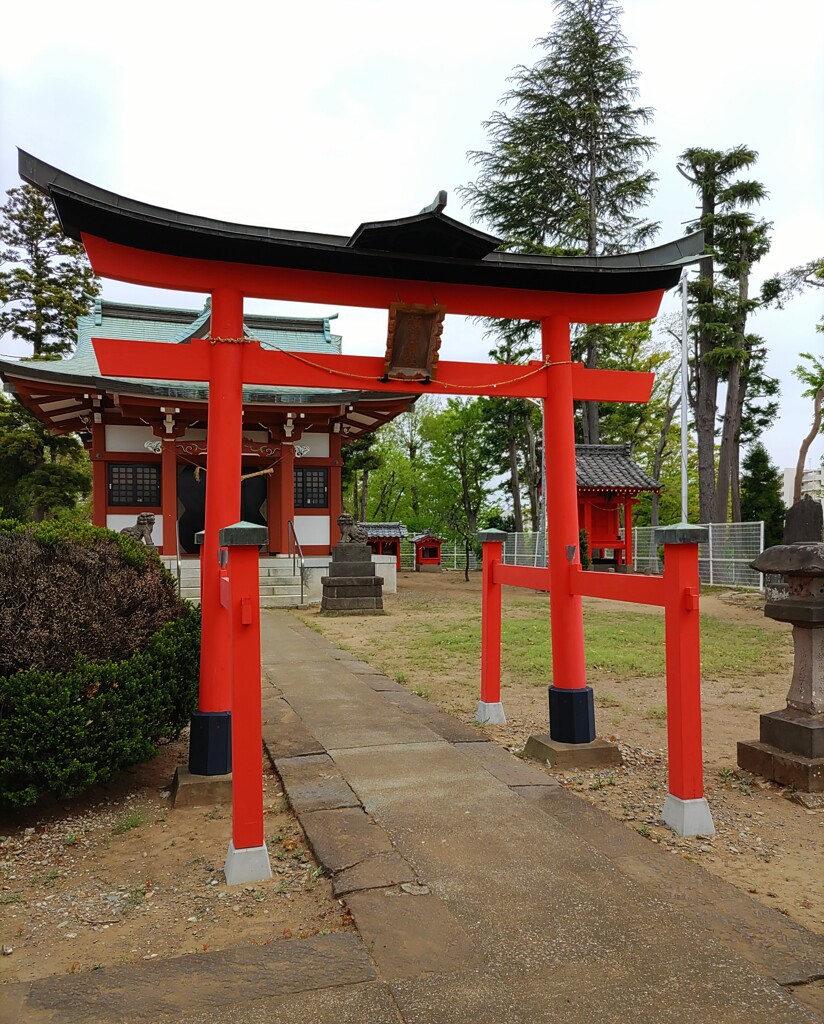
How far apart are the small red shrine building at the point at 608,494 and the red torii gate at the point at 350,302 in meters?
18.3

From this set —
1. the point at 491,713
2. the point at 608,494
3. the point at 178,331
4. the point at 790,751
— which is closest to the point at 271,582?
the point at 178,331

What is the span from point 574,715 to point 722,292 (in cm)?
2173

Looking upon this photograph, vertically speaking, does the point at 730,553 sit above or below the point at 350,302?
below

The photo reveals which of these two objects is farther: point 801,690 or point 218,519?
point 801,690

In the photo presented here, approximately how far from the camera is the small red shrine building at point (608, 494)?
23875 millimetres

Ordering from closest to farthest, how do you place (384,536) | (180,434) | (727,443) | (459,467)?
(180,434) → (727,443) → (384,536) → (459,467)

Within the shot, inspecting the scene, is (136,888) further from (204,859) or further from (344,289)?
(344,289)

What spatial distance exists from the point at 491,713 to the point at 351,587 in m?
8.87

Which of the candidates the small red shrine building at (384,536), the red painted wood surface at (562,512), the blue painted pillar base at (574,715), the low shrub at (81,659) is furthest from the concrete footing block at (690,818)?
the small red shrine building at (384,536)

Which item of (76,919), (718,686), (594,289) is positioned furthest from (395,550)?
(76,919)

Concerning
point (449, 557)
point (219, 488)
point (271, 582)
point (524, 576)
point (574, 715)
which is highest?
point (219, 488)

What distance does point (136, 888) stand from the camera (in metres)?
3.38

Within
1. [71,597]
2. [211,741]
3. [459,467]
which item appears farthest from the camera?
[459,467]

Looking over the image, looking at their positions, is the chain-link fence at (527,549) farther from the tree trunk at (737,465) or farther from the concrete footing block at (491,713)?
the concrete footing block at (491,713)
